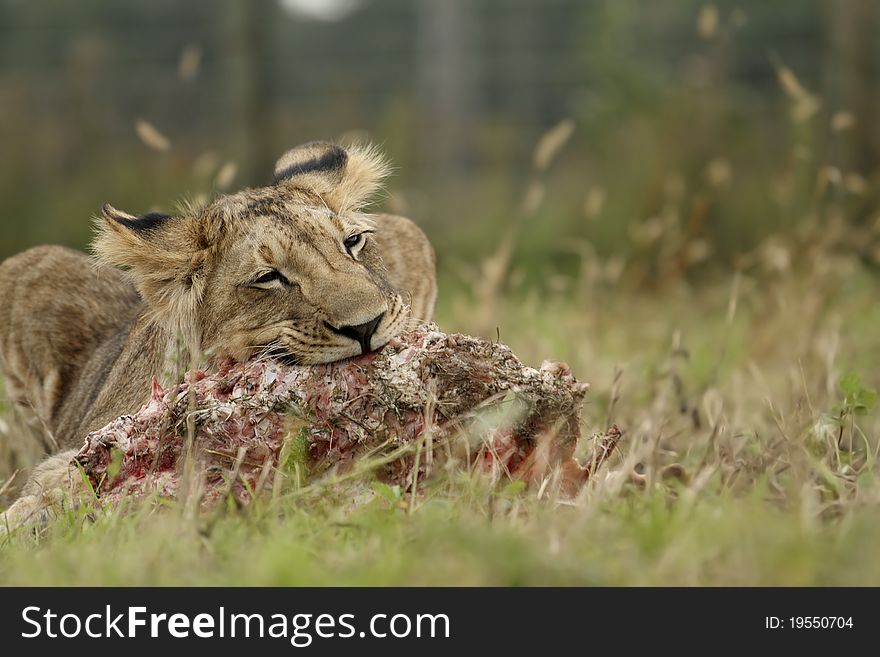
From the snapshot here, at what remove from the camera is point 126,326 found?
217 inches

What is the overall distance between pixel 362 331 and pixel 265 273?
524 mm

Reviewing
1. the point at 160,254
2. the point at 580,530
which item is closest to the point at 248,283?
the point at 160,254

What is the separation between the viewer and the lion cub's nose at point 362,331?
3.60 metres

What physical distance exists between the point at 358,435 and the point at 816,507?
1333mm

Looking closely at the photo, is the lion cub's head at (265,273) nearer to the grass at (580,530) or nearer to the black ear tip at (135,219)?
the black ear tip at (135,219)

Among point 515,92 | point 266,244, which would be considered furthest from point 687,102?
point 266,244

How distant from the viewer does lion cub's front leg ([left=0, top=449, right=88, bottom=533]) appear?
3.73 metres

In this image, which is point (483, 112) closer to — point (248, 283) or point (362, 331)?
point (248, 283)

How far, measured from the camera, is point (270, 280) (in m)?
3.96

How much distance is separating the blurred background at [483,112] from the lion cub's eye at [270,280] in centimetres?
403

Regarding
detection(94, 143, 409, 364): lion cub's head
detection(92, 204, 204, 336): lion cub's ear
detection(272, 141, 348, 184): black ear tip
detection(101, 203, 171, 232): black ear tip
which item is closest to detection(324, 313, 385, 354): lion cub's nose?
detection(94, 143, 409, 364): lion cub's head

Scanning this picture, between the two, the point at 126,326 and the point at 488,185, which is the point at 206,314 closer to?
the point at 126,326

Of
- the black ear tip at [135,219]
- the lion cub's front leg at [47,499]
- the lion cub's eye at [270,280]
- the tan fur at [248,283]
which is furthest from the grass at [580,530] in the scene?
the black ear tip at [135,219]
